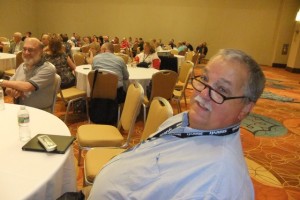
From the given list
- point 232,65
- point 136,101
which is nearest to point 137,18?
point 136,101

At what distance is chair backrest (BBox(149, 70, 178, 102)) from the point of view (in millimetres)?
3629

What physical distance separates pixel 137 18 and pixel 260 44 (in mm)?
7321

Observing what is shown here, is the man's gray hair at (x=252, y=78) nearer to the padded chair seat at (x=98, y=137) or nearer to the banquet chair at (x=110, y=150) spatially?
the banquet chair at (x=110, y=150)

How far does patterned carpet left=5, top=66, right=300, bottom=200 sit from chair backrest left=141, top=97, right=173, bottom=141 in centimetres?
110

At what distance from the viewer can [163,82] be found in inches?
146

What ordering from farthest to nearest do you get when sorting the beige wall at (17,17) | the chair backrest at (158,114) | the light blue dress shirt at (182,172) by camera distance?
the beige wall at (17,17)
the chair backrest at (158,114)
the light blue dress shirt at (182,172)

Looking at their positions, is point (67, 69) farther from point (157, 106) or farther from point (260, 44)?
point (260, 44)

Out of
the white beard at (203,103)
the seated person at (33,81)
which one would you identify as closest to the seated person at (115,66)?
the seated person at (33,81)

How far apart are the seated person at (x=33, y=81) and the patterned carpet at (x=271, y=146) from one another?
880 mm

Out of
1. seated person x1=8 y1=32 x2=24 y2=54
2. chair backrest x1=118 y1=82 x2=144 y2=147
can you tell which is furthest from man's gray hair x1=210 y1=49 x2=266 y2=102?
seated person x1=8 y1=32 x2=24 y2=54

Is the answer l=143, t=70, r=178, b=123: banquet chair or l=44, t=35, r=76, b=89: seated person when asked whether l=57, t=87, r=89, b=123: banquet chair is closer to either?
l=44, t=35, r=76, b=89: seated person

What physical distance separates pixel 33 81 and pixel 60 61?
1.83m

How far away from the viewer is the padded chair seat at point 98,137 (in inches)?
92.4

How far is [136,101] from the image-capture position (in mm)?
2260
